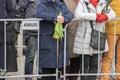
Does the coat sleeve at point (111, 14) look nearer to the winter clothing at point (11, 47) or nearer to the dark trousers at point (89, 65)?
the dark trousers at point (89, 65)

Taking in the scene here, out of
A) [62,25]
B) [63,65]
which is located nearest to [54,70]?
[63,65]

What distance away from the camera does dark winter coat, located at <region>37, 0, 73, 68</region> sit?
22.5 ft

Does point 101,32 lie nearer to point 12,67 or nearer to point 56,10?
point 56,10

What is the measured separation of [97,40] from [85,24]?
1.12 feet

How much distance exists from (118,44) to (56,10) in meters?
1.32

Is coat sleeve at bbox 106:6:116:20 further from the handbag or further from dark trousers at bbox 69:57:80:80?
dark trousers at bbox 69:57:80:80

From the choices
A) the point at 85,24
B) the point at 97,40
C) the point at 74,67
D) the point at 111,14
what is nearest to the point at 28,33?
the point at 74,67

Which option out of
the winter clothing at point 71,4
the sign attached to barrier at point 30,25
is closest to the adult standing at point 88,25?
the winter clothing at point 71,4

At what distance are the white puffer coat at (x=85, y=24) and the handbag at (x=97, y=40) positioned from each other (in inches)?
2.2

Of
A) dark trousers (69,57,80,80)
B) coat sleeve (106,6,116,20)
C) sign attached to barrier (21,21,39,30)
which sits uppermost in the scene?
coat sleeve (106,6,116,20)

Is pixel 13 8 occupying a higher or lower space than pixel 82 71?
higher

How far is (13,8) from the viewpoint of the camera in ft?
23.1

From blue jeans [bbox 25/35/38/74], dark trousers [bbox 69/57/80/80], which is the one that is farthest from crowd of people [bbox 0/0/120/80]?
blue jeans [bbox 25/35/38/74]

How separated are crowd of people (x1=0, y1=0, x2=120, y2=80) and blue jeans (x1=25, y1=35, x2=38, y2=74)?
1.07 feet
